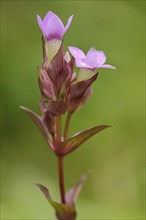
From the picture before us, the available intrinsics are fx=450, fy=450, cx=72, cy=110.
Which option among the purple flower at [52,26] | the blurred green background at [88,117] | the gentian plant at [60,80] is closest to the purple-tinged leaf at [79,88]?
the gentian plant at [60,80]

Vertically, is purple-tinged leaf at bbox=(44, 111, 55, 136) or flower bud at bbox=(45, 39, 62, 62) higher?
flower bud at bbox=(45, 39, 62, 62)

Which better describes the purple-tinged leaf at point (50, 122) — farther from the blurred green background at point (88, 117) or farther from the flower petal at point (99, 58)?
the blurred green background at point (88, 117)

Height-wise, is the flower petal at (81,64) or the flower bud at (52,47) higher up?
the flower bud at (52,47)

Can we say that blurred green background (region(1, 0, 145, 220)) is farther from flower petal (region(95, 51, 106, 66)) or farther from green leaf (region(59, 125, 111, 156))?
flower petal (region(95, 51, 106, 66))

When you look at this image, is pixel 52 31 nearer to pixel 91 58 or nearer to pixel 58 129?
pixel 91 58

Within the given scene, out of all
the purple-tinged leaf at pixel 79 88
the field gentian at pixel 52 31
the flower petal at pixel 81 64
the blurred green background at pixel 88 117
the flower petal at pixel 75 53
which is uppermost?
the field gentian at pixel 52 31

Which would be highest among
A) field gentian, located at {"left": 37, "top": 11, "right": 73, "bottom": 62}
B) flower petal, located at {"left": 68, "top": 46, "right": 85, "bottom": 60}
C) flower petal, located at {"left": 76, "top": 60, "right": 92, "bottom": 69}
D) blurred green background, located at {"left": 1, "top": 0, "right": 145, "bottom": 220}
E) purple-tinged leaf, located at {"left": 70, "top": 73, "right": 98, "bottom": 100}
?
field gentian, located at {"left": 37, "top": 11, "right": 73, "bottom": 62}

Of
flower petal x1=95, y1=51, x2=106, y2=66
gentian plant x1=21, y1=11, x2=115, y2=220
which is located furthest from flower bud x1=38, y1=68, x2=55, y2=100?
flower petal x1=95, y1=51, x2=106, y2=66

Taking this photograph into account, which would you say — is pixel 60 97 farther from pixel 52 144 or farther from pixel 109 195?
pixel 109 195

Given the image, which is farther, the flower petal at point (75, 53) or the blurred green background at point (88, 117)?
the blurred green background at point (88, 117)
